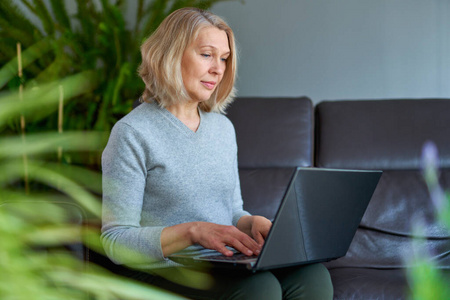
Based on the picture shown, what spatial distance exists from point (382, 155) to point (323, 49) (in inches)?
48.7

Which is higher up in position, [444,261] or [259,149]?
[259,149]

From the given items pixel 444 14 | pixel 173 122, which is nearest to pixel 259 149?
pixel 173 122

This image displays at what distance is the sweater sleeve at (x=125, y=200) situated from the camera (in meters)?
1.18

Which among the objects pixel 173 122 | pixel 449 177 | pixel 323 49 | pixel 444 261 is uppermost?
pixel 323 49

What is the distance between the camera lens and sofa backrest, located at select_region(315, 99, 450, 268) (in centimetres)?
176

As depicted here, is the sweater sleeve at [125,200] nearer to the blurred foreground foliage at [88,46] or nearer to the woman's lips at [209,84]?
the woman's lips at [209,84]

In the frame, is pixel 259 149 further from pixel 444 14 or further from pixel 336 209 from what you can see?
pixel 444 14

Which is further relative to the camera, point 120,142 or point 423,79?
point 423,79

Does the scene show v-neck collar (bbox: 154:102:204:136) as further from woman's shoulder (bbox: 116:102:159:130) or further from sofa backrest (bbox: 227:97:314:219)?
sofa backrest (bbox: 227:97:314:219)

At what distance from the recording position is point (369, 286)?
147cm

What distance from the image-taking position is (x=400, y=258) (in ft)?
5.72

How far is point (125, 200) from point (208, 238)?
249mm

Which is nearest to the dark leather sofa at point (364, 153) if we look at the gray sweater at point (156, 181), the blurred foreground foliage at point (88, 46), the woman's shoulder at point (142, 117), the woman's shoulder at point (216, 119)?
the woman's shoulder at point (216, 119)

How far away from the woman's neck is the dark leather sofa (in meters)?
0.44
